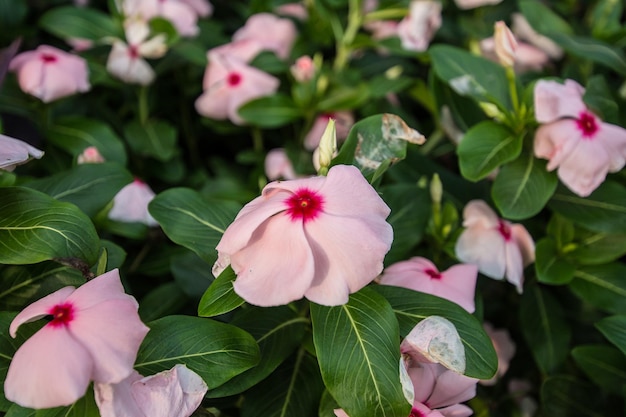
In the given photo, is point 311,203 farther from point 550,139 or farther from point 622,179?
point 622,179

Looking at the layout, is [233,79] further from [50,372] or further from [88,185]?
[50,372]

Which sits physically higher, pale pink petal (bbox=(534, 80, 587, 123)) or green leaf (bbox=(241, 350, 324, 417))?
pale pink petal (bbox=(534, 80, 587, 123))

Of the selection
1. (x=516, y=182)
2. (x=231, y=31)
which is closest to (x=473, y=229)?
(x=516, y=182)

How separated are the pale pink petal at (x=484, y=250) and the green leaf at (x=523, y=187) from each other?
0.18 ft

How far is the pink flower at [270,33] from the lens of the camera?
5.83 ft

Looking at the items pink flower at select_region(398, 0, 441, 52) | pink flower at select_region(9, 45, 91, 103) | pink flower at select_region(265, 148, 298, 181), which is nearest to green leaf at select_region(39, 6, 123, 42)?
pink flower at select_region(9, 45, 91, 103)

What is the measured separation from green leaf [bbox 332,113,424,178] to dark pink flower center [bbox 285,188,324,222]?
19 cm

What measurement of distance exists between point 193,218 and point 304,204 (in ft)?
0.95

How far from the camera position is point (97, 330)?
793 mm

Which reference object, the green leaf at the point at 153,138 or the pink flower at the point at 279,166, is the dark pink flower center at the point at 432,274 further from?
the green leaf at the point at 153,138

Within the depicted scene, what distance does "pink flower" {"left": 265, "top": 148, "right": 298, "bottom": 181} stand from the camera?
1570 mm

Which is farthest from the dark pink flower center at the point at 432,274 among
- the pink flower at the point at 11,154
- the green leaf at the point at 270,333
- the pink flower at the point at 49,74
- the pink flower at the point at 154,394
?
the pink flower at the point at 49,74

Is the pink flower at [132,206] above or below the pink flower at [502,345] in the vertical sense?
above

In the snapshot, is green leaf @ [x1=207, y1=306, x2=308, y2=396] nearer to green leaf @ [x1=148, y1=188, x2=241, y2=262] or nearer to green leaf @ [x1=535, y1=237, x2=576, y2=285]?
green leaf @ [x1=148, y1=188, x2=241, y2=262]
